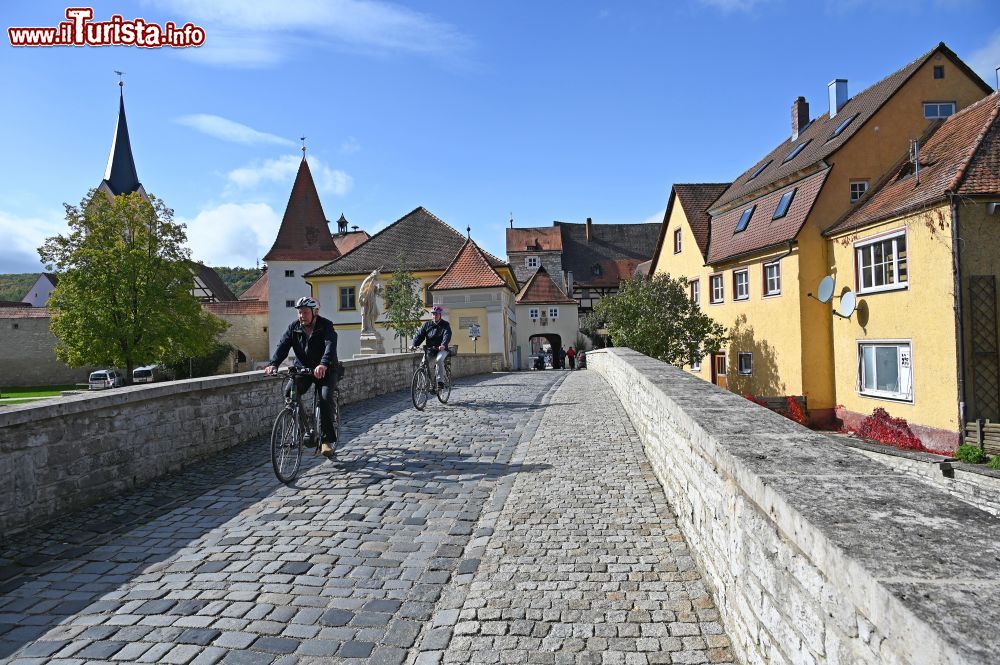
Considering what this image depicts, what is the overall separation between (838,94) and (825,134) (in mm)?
3352

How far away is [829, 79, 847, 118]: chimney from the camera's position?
2819cm

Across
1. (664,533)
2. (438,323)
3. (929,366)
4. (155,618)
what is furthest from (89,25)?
(929,366)

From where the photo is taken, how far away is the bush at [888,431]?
725 inches

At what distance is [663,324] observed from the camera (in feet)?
92.9

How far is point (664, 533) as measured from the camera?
5031mm

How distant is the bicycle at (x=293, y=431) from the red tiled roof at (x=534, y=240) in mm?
62398

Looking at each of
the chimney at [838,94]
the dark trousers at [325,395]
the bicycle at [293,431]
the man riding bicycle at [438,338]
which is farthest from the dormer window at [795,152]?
the bicycle at [293,431]

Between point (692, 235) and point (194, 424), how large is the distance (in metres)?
28.2

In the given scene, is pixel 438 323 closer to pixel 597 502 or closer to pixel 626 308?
pixel 597 502

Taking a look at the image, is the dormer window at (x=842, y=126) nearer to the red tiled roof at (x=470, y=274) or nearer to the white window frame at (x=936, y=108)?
the white window frame at (x=936, y=108)

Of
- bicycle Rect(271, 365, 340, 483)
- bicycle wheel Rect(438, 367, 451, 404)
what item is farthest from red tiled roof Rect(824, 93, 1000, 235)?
bicycle Rect(271, 365, 340, 483)

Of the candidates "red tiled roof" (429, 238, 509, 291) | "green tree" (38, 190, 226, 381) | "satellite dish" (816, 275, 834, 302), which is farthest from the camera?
"red tiled roof" (429, 238, 509, 291)

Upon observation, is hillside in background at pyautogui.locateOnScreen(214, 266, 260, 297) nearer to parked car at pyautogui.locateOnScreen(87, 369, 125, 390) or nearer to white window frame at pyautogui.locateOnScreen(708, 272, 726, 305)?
parked car at pyautogui.locateOnScreen(87, 369, 125, 390)

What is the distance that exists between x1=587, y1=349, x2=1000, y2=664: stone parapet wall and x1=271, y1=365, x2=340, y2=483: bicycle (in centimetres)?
427
